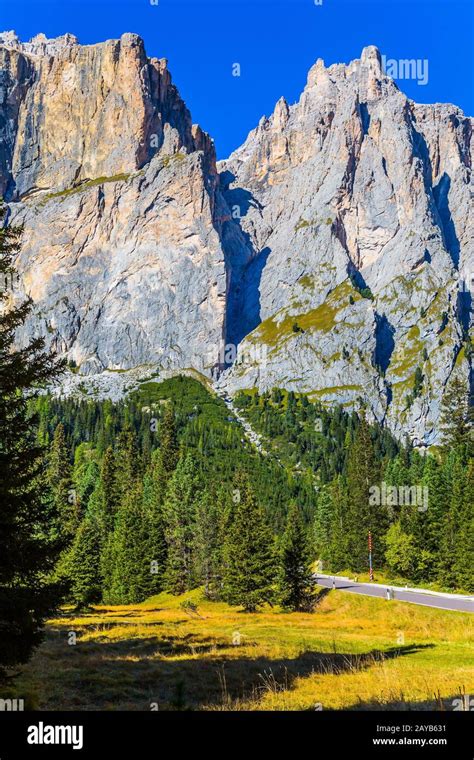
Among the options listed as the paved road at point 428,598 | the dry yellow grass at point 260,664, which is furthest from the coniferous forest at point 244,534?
the dry yellow grass at point 260,664

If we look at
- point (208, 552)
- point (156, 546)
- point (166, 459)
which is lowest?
point (208, 552)

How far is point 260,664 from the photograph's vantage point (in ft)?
84.0

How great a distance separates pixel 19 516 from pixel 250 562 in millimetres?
49526

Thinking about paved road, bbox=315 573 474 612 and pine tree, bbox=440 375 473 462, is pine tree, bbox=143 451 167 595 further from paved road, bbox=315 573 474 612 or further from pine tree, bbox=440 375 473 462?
pine tree, bbox=440 375 473 462

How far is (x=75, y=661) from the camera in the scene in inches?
1031

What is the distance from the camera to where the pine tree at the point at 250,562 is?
62.6 metres

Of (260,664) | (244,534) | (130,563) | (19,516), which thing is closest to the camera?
(19,516)

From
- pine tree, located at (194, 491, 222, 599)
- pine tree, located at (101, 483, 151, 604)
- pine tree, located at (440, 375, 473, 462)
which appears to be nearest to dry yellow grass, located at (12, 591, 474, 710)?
pine tree, located at (194, 491, 222, 599)

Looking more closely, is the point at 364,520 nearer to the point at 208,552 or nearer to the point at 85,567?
the point at 208,552

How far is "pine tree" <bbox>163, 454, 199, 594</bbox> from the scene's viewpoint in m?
82.7

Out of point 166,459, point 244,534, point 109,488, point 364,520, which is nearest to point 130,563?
point 244,534

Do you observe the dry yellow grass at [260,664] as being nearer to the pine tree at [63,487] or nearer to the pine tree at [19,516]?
the pine tree at [19,516]
